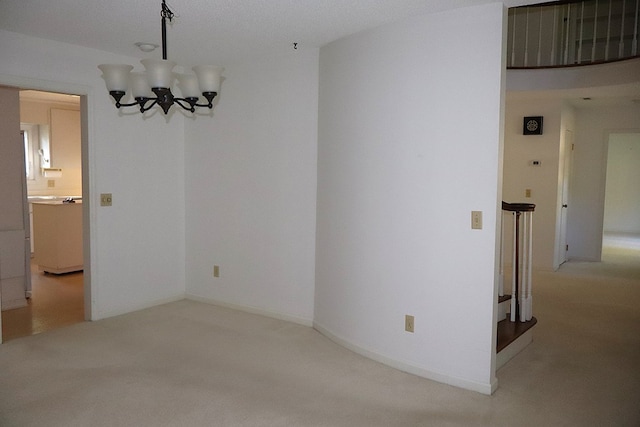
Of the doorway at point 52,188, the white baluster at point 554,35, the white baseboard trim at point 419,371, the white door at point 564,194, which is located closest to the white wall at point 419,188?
the white baseboard trim at point 419,371

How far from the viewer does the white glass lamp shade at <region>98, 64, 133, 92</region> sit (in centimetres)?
263

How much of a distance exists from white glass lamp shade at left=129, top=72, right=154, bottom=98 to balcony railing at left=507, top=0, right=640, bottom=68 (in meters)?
5.23

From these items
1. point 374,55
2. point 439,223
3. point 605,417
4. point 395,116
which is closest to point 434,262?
point 439,223

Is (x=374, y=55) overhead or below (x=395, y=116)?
overhead

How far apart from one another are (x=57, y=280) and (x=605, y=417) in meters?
5.90

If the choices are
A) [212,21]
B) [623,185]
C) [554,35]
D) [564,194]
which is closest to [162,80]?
[212,21]

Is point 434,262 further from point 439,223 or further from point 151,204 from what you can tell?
point 151,204

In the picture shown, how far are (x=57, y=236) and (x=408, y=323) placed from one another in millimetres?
4743

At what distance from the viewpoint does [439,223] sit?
320 cm

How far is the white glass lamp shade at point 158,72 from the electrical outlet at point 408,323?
2.15 metres

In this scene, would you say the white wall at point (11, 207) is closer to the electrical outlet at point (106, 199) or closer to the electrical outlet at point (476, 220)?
the electrical outlet at point (106, 199)

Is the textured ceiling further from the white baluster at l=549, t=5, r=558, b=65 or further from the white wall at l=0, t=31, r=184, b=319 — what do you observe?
the white baluster at l=549, t=5, r=558, b=65

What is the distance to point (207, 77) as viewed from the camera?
2.66 meters

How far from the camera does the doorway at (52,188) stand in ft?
15.8
